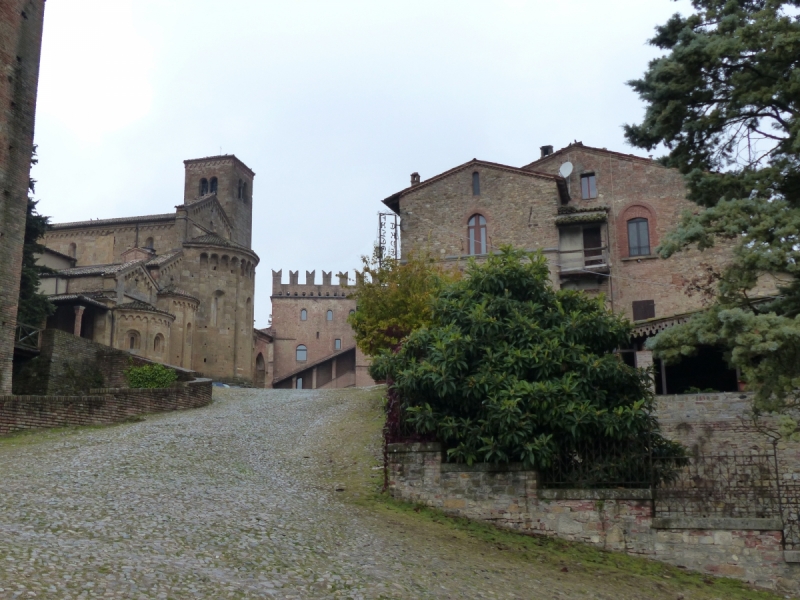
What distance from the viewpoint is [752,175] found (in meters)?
12.5

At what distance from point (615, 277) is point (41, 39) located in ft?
77.9

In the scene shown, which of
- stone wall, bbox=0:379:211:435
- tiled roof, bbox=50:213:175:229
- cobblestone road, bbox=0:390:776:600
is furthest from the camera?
tiled roof, bbox=50:213:175:229

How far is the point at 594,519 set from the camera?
12.8m

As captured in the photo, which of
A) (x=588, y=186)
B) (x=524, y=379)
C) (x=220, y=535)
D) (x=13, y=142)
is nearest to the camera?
(x=220, y=535)

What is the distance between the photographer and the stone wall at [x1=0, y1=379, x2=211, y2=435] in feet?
67.6

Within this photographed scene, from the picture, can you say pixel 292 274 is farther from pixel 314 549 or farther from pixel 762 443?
pixel 314 549

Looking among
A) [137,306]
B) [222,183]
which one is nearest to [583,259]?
[137,306]

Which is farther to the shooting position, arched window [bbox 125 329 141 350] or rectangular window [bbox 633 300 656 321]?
arched window [bbox 125 329 141 350]

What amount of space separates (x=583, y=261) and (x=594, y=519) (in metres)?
22.5

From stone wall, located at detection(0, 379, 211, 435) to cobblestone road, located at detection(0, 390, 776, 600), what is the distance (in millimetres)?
2455

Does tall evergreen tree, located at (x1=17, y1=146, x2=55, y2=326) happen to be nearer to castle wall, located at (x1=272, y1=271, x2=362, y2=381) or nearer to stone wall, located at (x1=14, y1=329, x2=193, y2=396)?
stone wall, located at (x1=14, y1=329, x2=193, y2=396)

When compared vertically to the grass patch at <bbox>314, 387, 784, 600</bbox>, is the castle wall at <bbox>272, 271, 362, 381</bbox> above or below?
above

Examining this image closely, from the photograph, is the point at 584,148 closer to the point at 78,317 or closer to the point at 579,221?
the point at 579,221

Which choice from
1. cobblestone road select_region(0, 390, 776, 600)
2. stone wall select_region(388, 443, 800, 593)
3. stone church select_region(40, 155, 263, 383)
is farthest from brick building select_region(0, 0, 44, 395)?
stone wall select_region(388, 443, 800, 593)
